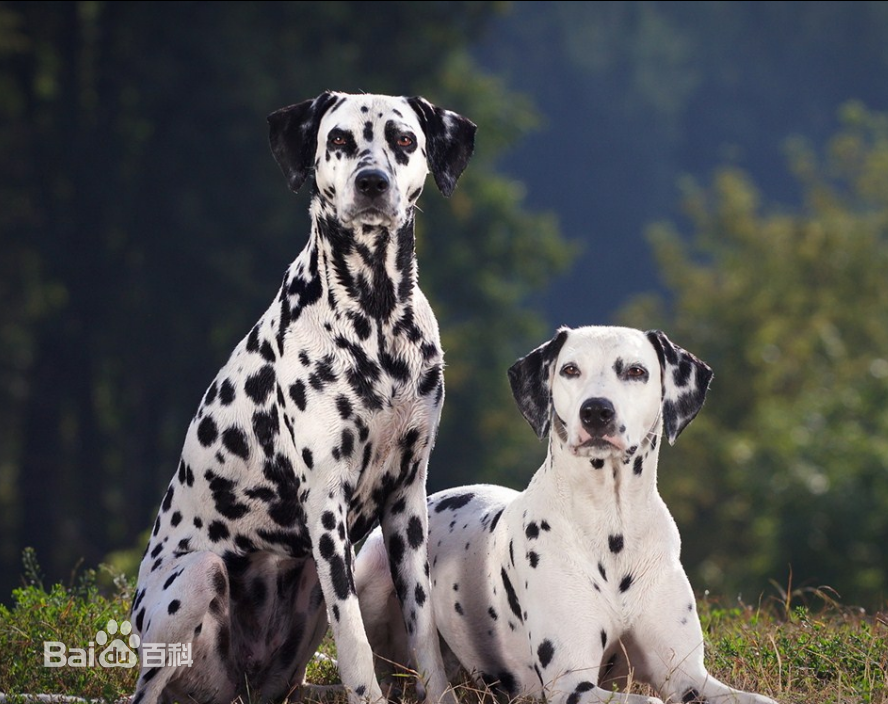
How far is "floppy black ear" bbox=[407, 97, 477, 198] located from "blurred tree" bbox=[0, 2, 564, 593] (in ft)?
61.8

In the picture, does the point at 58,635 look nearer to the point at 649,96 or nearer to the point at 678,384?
the point at 678,384

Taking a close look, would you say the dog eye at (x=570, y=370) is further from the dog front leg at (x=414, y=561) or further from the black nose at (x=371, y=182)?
the black nose at (x=371, y=182)

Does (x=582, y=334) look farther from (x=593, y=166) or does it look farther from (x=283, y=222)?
(x=593, y=166)

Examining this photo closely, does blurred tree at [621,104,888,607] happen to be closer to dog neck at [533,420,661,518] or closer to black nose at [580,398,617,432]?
dog neck at [533,420,661,518]

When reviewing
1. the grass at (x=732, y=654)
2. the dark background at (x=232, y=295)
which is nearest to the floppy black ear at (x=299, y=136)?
the grass at (x=732, y=654)

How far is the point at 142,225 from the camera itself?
26438 millimetres

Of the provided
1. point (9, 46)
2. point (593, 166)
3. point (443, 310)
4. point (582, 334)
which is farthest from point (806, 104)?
point (582, 334)

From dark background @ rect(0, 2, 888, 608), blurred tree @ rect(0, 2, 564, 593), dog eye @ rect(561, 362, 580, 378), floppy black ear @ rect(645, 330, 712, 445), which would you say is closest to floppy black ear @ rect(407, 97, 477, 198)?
dog eye @ rect(561, 362, 580, 378)

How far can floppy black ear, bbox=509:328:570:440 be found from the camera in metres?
6.35

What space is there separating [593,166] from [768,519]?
42356 millimetres

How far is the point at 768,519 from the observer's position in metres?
22.4

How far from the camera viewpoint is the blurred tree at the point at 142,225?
85.0 ft

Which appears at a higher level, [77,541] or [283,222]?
[283,222]

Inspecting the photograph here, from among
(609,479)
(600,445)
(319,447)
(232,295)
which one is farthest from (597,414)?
(232,295)
